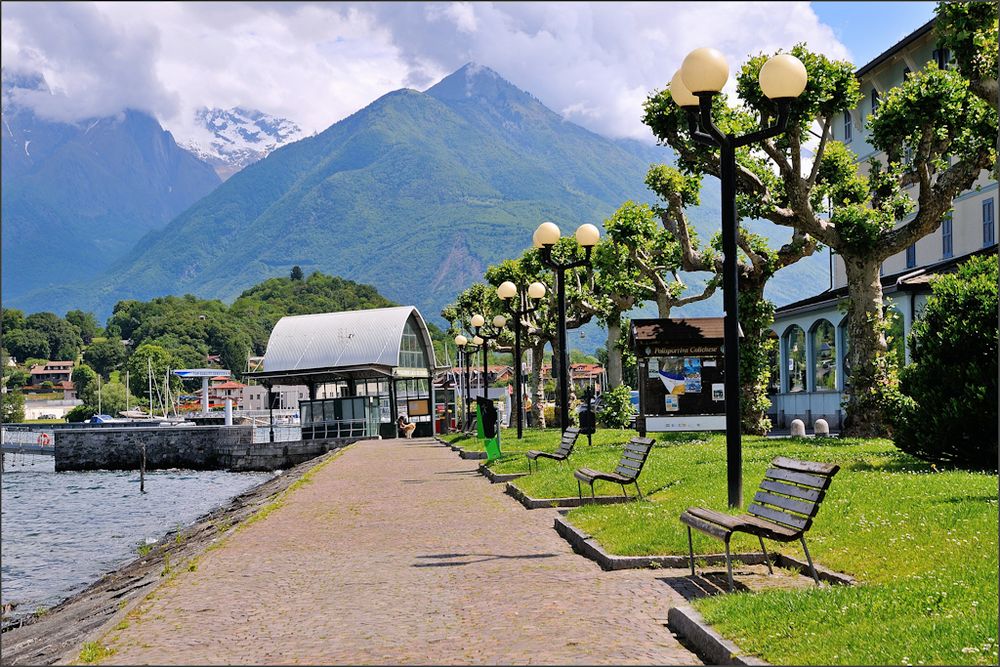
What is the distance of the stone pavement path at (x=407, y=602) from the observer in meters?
6.20

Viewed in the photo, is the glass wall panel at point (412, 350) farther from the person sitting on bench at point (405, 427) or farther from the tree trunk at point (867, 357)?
the tree trunk at point (867, 357)

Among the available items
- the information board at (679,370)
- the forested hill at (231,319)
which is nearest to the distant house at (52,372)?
the forested hill at (231,319)

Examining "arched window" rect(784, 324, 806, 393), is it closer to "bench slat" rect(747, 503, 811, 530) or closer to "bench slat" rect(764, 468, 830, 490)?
"bench slat" rect(747, 503, 811, 530)

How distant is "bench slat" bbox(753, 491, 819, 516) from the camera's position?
7.24 metres

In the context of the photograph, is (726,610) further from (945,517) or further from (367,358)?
(367,358)

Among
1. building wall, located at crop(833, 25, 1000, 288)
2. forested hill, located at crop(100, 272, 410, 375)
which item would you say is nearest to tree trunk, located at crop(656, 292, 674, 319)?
building wall, located at crop(833, 25, 1000, 288)

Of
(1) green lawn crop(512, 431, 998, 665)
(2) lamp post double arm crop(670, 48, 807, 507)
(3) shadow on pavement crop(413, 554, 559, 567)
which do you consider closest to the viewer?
(1) green lawn crop(512, 431, 998, 665)

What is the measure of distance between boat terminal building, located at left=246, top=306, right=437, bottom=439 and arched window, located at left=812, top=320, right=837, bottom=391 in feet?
84.2

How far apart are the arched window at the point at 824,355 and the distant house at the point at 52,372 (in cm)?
15266

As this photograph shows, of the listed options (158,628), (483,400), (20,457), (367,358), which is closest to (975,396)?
(158,628)

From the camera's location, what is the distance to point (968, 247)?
140ft

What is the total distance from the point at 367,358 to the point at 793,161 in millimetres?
49632

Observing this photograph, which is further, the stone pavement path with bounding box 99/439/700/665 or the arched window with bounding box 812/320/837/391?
the arched window with bounding box 812/320/837/391

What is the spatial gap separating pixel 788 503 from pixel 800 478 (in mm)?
210
